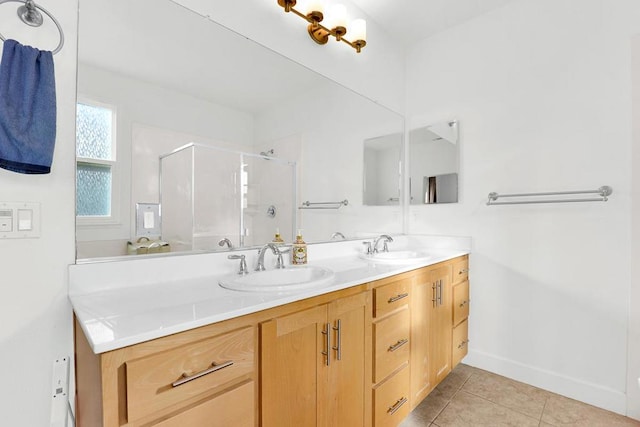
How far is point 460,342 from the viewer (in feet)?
7.06

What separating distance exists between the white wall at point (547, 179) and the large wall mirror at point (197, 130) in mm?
1066

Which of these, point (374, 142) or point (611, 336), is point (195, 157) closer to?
point (374, 142)

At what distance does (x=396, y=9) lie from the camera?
2180 millimetres

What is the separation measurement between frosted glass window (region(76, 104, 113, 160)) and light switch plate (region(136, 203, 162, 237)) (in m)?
0.21

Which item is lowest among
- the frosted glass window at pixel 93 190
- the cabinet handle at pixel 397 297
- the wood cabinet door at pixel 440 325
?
the wood cabinet door at pixel 440 325

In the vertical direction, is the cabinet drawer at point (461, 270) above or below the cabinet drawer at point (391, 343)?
above

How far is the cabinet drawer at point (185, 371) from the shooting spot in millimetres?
695

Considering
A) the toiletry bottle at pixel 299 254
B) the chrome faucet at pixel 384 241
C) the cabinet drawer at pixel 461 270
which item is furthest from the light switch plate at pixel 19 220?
the cabinet drawer at pixel 461 270

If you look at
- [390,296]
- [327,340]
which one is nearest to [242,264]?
[327,340]

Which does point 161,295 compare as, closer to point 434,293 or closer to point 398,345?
point 398,345

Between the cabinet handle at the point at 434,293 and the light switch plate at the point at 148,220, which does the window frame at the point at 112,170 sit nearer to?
the light switch plate at the point at 148,220

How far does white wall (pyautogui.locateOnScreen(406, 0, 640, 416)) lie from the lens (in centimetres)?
175

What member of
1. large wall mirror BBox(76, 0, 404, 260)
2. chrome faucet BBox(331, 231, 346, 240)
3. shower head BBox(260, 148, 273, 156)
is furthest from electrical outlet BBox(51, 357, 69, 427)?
chrome faucet BBox(331, 231, 346, 240)

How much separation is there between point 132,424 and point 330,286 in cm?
68
